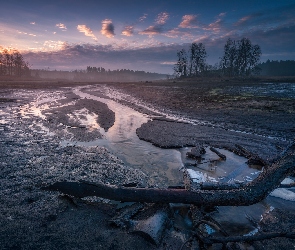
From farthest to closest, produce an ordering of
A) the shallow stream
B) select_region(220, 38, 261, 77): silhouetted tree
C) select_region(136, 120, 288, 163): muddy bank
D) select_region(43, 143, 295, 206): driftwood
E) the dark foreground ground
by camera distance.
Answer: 1. select_region(220, 38, 261, 77): silhouetted tree
2. select_region(136, 120, 288, 163): muddy bank
3. the shallow stream
4. select_region(43, 143, 295, 206): driftwood
5. the dark foreground ground

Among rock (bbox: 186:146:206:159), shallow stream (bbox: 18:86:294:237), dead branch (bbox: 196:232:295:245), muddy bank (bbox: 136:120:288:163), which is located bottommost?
shallow stream (bbox: 18:86:294:237)

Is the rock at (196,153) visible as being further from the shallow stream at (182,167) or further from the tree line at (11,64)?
the tree line at (11,64)

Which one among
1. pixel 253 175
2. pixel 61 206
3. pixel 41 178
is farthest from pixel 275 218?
pixel 41 178

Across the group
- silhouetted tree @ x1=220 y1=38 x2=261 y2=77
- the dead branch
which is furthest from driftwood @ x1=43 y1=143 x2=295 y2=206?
silhouetted tree @ x1=220 y1=38 x2=261 y2=77

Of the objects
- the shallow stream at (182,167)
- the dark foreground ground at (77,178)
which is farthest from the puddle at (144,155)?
the dark foreground ground at (77,178)

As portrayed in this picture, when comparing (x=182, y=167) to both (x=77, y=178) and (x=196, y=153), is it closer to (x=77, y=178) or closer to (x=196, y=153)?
(x=196, y=153)

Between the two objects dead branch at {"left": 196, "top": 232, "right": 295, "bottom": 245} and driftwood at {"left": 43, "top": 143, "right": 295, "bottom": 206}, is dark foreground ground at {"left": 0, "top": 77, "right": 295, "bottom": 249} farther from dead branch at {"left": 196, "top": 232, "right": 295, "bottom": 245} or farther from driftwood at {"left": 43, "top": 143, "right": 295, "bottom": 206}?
dead branch at {"left": 196, "top": 232, "right": 295, "bottom": 245}

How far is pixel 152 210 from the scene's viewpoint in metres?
3.64

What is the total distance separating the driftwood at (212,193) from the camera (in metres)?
3.45

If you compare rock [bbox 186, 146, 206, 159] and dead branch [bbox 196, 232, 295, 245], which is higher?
dead branch [bbox 196, 232, 295, 245]

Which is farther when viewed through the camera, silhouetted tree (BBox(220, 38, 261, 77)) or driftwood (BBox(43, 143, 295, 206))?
silhouetted tree (BBox(220, 38, 261, 77))

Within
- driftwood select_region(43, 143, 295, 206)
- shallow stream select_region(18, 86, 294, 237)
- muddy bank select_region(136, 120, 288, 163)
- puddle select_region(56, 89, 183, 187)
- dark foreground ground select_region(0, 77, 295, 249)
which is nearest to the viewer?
dark foreground ground select_region(0, 77, 295, 249)

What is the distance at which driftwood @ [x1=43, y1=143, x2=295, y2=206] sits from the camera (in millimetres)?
3453

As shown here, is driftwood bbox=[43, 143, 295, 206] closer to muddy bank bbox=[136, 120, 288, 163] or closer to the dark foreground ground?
the dark foreground ground
